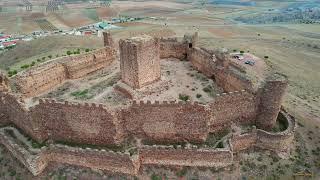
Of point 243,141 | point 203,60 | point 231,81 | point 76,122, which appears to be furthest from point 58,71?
point 243,141

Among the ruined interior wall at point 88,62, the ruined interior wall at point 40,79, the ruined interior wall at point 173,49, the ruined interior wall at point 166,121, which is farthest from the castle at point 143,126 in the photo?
the ruined interior wall at point 173,49

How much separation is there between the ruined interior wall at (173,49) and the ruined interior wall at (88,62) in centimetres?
658

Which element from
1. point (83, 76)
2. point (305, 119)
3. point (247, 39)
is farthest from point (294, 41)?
point (83, 76)

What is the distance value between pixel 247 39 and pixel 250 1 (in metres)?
90.3

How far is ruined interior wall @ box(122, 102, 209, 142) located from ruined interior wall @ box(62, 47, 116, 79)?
43.6 feet

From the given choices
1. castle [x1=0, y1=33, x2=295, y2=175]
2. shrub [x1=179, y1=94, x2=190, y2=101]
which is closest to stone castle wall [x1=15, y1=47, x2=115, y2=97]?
castle [x1=0, y1=33, x2=295, y2=175]

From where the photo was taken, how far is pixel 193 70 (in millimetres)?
35250

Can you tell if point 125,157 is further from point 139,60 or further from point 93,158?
point 139,60

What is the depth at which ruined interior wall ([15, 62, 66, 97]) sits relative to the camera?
2923cm

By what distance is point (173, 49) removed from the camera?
38062 millimetres

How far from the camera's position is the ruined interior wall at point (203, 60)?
107 feet

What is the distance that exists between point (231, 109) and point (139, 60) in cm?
962

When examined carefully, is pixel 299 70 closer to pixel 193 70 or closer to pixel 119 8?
pixel 193 70

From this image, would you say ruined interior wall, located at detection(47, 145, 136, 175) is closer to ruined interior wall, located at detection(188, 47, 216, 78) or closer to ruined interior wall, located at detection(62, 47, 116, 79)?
ruined interior wall, located at detection(62, 47, 116, 79)
